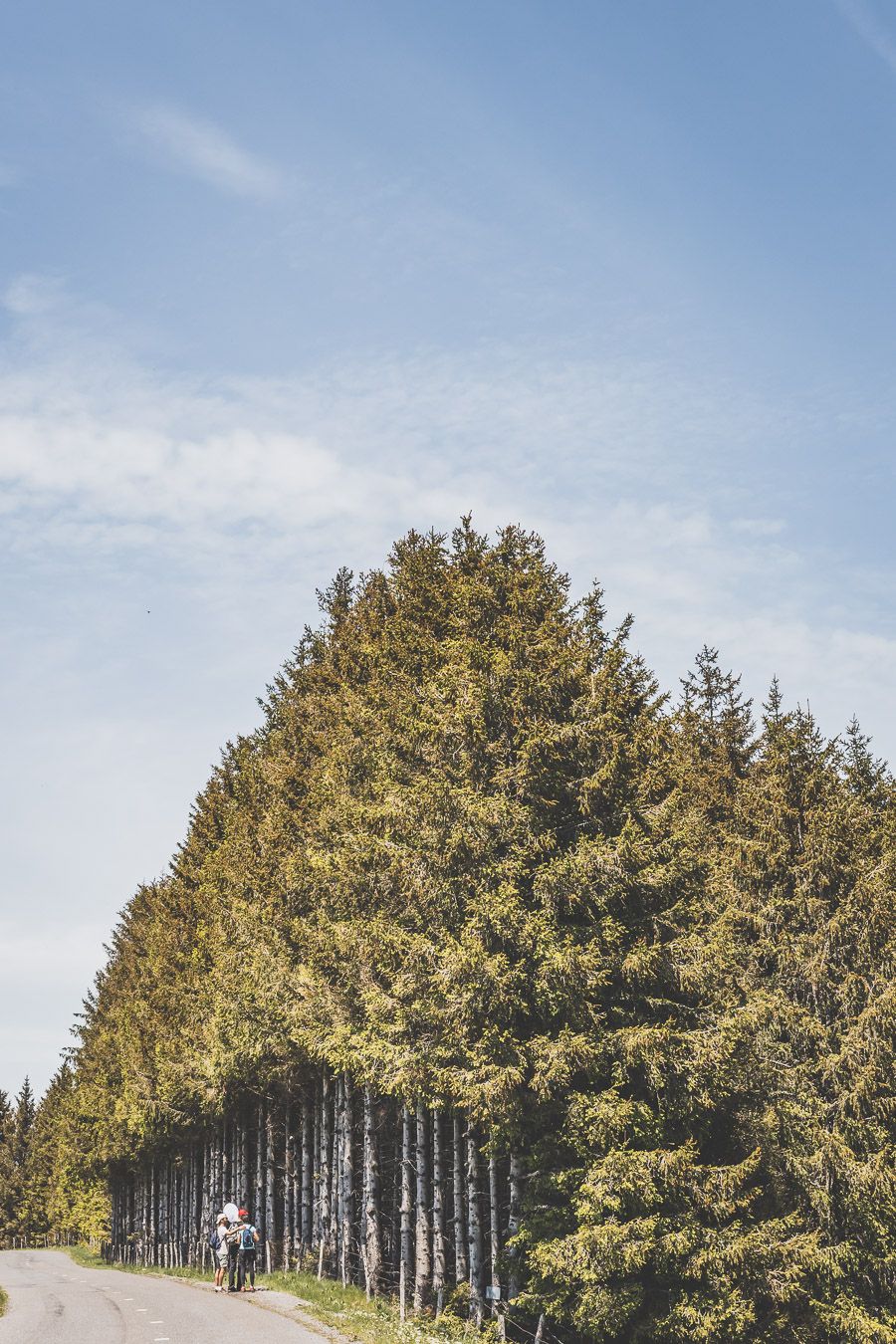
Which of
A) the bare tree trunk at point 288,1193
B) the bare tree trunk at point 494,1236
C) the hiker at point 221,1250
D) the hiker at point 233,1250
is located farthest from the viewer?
the bare tree trunk at point 288,1193

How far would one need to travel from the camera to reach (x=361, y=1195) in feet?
84.4

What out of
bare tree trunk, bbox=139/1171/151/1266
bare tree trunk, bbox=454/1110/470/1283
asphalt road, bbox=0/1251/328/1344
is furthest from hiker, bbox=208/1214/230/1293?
bare tree trunk, bbox=139/1171/151/1266

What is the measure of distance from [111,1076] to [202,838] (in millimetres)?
10123

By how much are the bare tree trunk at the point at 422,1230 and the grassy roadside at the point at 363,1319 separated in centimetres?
54

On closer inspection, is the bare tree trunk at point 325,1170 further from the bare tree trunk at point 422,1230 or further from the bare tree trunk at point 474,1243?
the bare tree trunk at point 474,1243

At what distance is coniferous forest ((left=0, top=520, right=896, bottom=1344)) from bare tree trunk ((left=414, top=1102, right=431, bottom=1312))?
0.10 meters

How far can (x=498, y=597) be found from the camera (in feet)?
64.1

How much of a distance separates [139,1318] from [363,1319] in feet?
14.2

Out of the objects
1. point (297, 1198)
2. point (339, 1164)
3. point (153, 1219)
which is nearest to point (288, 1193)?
point (297, 1198)

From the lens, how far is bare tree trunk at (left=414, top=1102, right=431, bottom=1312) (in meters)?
17.9

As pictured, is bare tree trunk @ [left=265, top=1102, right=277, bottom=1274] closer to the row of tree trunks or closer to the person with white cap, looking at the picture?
the row of tree trunks

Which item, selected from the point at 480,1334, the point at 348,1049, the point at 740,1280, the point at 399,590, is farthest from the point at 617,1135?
the point at 399,590

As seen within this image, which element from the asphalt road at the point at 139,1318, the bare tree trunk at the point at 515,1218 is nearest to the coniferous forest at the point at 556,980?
the bare tree trunk at the point at 515,1218

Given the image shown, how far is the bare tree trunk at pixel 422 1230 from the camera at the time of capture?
704 inches
